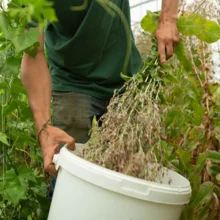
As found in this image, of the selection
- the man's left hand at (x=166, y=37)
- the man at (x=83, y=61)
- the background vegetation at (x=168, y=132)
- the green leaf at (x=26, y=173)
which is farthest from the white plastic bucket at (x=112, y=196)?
the man at (x=83, y=61)

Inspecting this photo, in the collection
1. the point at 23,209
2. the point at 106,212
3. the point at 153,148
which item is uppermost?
the point at 153,148

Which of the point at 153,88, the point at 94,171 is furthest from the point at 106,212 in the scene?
the point at 153,88

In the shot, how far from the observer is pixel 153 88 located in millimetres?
1180

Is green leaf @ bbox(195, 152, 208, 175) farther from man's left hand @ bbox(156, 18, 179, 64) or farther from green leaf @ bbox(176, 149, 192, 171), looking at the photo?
man's left hand @ bbox(156, 18, 179, 64)

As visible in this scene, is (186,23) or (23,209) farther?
(23,209)

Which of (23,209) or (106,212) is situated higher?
(106,212)

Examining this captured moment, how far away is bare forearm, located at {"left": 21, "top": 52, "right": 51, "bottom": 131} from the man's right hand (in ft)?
0.24

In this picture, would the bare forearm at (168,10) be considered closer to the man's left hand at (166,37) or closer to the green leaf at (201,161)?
the man's left hand at (166,37)

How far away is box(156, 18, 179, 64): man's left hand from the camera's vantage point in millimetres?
1213

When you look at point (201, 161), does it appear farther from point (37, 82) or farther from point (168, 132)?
point (37, 82)

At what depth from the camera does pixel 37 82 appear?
1.41 meters

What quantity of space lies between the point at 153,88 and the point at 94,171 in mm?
277

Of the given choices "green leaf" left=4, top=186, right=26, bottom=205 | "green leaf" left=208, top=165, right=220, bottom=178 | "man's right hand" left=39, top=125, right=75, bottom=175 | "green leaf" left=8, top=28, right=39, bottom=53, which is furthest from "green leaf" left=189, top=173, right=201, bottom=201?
"green leaf" left=8, top=28, right=39, bottom=53

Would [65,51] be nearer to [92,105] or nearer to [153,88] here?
[92,105]
